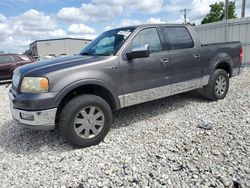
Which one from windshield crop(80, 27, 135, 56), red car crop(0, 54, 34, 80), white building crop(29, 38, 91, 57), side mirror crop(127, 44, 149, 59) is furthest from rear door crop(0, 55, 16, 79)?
white building crop(29, 38, 91, 57)

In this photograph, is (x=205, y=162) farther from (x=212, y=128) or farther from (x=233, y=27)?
(x=233, y=27)

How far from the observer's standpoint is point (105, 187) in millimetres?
2721

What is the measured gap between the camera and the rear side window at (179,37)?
4.66 m

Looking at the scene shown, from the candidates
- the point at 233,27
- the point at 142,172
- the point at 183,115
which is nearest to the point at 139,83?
the point at 183,115

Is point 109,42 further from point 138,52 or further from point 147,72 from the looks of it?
point 147,72

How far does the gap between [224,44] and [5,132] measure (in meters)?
5.32

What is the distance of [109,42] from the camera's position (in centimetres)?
441

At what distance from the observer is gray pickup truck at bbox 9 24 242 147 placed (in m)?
3.38

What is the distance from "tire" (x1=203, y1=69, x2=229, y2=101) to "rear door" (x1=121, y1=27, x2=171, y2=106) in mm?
1390

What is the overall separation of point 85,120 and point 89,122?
0.07 meters

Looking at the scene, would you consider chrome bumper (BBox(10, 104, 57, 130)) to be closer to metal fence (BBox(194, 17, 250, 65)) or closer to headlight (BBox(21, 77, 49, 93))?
headlight (BBox(21, 77, 49, 93))

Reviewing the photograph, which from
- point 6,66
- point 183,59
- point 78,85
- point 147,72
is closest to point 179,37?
point 183,59

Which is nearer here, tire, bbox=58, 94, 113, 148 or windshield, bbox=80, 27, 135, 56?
tire, bbox=58, 94, 113, 148

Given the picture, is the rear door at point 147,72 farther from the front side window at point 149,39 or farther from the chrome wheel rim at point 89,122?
the chrome wheel rim at point 89,122
